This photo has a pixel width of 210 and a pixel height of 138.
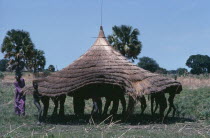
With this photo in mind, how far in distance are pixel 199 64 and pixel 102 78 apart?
2675 inches

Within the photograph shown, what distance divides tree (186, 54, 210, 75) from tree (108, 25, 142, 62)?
44.0 meters

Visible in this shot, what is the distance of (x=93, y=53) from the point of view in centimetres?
1488

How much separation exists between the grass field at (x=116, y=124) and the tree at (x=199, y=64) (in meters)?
54.0

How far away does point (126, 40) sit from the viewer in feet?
116

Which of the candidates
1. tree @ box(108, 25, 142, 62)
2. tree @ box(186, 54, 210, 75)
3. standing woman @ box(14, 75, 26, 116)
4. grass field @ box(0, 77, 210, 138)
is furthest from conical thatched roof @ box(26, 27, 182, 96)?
tree @ box(186, 54, 210, 75)

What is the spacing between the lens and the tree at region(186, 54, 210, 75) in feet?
255

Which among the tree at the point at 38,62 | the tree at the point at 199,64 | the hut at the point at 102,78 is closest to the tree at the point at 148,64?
the tree at the point at 199,64

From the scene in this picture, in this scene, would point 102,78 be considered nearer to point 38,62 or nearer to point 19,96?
point 19,96

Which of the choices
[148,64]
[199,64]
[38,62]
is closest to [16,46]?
[38,62]

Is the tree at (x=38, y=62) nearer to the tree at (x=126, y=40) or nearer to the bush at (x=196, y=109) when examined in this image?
the tree at (x=126, y=40)

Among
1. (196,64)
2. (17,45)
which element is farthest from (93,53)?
(196,64)

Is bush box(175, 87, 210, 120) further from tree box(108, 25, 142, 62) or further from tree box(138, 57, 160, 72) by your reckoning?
tree box(138, 57, 160, 72)

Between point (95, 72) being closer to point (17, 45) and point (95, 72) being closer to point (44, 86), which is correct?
point (44, 86)

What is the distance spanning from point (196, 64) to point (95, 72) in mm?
68175
